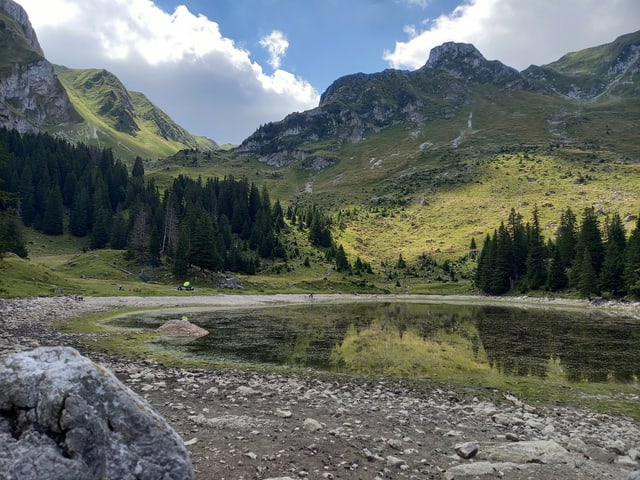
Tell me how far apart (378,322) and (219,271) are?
224 ft

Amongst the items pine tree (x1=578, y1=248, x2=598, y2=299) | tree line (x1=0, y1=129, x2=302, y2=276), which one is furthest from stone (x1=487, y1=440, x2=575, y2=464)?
tree line (x1=0, y1=129, x2=302, y2=276)

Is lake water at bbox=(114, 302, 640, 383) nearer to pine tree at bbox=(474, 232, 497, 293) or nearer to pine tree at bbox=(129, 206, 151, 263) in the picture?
pine tree at bbox=(129, 206, 151, 263)

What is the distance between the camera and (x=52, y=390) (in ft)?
21.9

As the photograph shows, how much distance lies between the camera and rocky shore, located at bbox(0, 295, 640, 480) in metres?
10.5

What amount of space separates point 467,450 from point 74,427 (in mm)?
10316

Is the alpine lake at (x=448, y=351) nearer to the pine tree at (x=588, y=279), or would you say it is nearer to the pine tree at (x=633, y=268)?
the pine tree at (x=633, y=268)

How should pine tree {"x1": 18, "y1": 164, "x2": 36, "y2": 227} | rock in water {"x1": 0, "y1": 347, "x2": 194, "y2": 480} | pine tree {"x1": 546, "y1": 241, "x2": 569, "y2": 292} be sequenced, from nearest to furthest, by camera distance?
rock in water {"x1": 0, "y1": 347, "x2": 194, "y2": 480}
pine tree {"x1": 546, "y1": 241, "x2": 569, "y2": 292}
pine tree {"x1": 18, "y1": 164, "x2": 36, "y2": 227}

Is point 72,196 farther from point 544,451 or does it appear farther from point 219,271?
point 544,451

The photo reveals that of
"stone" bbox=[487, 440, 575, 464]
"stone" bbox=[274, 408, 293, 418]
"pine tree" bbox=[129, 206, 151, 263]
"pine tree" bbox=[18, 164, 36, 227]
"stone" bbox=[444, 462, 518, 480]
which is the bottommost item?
"stone" bbox=[274, 408, 293, 418]

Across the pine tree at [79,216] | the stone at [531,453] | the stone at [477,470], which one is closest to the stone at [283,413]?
the stone at [477,470]

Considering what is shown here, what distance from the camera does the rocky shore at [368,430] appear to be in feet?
34.3

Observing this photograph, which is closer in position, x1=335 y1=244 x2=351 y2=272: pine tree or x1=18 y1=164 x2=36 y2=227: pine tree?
x1=18 y1=164 x2=36 y2=227: pine tree

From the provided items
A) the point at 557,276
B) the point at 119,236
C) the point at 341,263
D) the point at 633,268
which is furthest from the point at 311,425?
the point at 119,236

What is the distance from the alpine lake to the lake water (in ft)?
0.24
